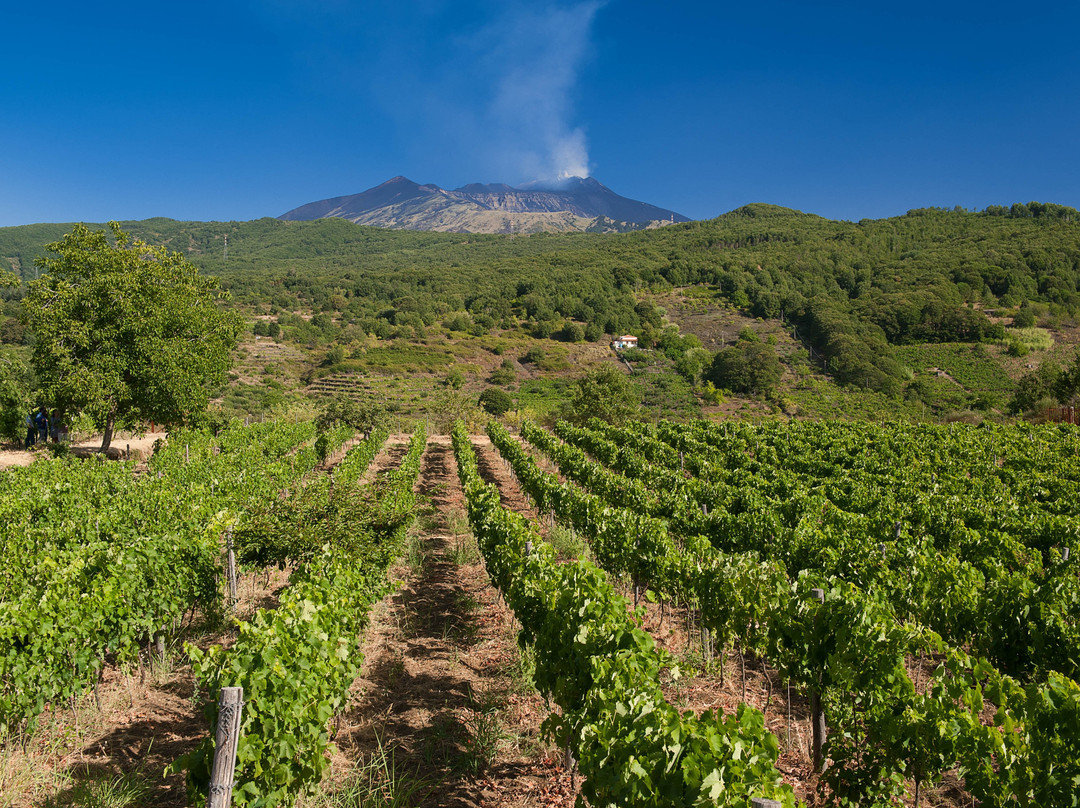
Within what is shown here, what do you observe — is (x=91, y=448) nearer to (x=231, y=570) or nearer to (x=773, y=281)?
(x=231, y=570)

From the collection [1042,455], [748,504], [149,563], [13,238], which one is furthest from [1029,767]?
[13,238]

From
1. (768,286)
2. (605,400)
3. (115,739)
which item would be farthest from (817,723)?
(768,286)

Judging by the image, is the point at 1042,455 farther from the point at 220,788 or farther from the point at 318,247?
the point at 318,247

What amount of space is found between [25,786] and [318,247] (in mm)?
205450

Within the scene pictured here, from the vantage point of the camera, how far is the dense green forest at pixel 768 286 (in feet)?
291

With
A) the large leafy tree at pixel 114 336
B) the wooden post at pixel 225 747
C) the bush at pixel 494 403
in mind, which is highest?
the large leafy tree at pixel 114 336

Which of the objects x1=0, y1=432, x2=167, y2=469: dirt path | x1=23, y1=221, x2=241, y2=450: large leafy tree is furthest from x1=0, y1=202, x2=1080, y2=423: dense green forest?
x1=23, y1=221, x2=241, y2=450: large leafy tree

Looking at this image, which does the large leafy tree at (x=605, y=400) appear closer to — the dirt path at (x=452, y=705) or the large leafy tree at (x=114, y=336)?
the large leafy tree at (x=114, y=336)

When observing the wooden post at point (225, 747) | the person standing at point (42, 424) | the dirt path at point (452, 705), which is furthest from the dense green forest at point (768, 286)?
the wooden post at point (225, 747)

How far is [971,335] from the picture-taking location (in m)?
86.6

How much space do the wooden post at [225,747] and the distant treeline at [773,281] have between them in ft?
283

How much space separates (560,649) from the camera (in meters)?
5.40

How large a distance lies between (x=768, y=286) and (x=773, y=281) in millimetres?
3565

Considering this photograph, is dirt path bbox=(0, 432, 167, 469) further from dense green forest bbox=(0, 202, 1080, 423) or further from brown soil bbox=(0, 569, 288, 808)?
dense green forest bbox=(0, 202, 1080, 423)
